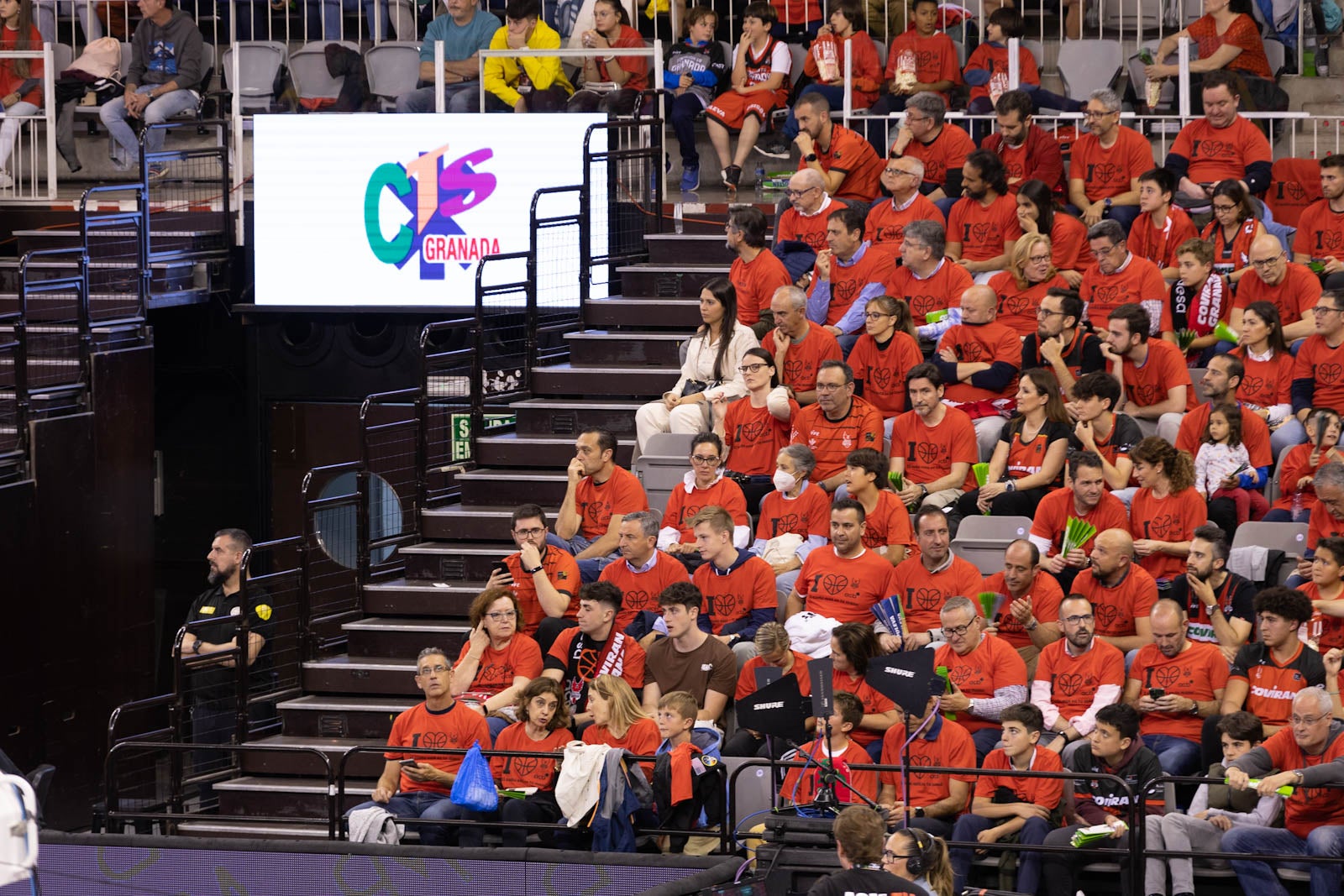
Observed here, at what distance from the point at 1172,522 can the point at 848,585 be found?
1.73 metres

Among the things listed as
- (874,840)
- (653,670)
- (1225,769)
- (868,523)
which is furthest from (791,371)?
(874,840)

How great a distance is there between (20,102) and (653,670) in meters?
9.63

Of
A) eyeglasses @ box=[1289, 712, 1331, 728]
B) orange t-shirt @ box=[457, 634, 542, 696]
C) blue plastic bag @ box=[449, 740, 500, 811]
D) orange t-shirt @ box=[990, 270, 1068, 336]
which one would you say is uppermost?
orange t-shirt @ box=[990, 270, 1068, 336]

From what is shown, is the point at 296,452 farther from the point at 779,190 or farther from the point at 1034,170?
the point at 1034,170

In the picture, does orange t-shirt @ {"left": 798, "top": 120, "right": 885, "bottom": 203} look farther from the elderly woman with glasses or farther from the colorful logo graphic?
the elderly woman with glasses

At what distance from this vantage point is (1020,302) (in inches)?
505

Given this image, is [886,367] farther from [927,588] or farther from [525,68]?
[525,68]

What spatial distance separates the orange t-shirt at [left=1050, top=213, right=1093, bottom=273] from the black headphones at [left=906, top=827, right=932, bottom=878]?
6081 millimetres

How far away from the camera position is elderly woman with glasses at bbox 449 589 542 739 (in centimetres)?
1099

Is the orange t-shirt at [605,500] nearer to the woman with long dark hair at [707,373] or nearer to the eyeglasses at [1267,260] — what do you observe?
the woman with long dark hair at [707,373]

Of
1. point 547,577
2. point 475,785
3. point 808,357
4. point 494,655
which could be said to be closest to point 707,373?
point 808,357

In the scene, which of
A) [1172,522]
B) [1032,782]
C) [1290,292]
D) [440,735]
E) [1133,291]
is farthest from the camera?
[1133,291]

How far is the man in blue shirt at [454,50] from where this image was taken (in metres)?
16.5

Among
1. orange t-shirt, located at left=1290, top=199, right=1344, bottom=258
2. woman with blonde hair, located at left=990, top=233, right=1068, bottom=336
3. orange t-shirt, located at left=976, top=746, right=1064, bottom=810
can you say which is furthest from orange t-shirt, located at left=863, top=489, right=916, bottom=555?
orange t-shirt, located at left=1290, top=199, right=1344, bottom=258
